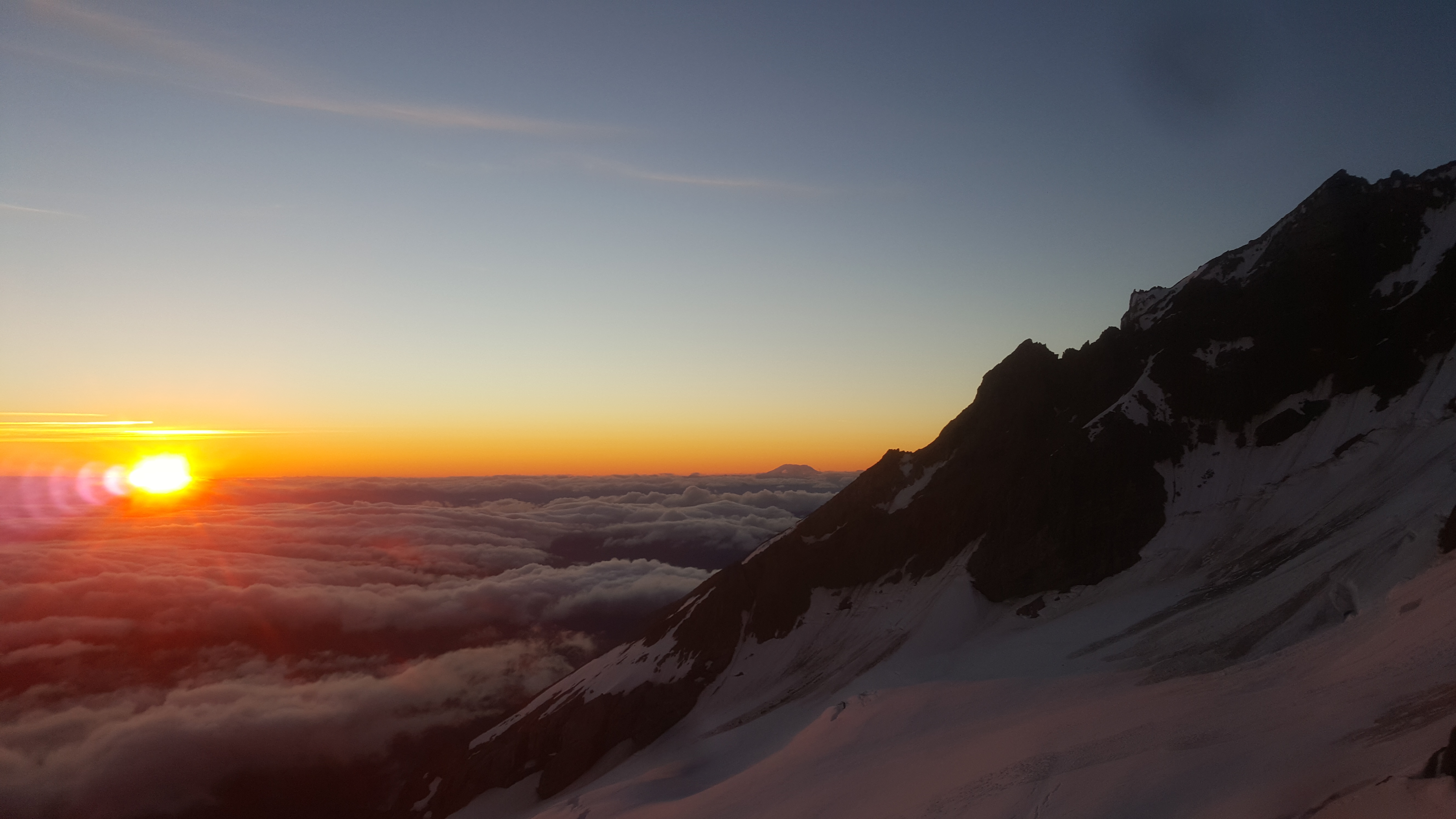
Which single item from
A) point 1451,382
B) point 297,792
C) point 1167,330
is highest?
point 1167,330

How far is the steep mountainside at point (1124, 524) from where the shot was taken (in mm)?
52562

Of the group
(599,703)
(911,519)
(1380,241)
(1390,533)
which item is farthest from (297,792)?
(1380,241)

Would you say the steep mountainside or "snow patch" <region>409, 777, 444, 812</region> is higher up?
the steep mountainside

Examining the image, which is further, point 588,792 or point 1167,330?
point 1167,330

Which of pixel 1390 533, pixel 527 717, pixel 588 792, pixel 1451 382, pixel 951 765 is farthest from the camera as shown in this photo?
pixel 527 717

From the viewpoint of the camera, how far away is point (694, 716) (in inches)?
3270

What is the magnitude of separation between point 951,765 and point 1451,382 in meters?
58.3

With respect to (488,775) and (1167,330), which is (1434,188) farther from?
(488,775)

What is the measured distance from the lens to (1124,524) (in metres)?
72.5

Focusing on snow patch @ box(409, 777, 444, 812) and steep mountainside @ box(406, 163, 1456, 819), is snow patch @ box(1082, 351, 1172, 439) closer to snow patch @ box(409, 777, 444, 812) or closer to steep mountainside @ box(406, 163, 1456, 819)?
steep mountainside @ box(406, 163, 1456, 819)

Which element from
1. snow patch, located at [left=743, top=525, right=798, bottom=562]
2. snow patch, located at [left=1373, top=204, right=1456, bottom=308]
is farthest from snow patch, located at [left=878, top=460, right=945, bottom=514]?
snow patch, located at [left=1373, top=204, right=1456, bottom=308]

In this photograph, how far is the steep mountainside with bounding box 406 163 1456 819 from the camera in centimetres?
5256

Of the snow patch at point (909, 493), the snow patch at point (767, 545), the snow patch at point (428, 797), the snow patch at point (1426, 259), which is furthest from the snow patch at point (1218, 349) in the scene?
the snow patch at point (428, 797)

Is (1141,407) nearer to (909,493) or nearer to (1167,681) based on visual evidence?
(909,493)
